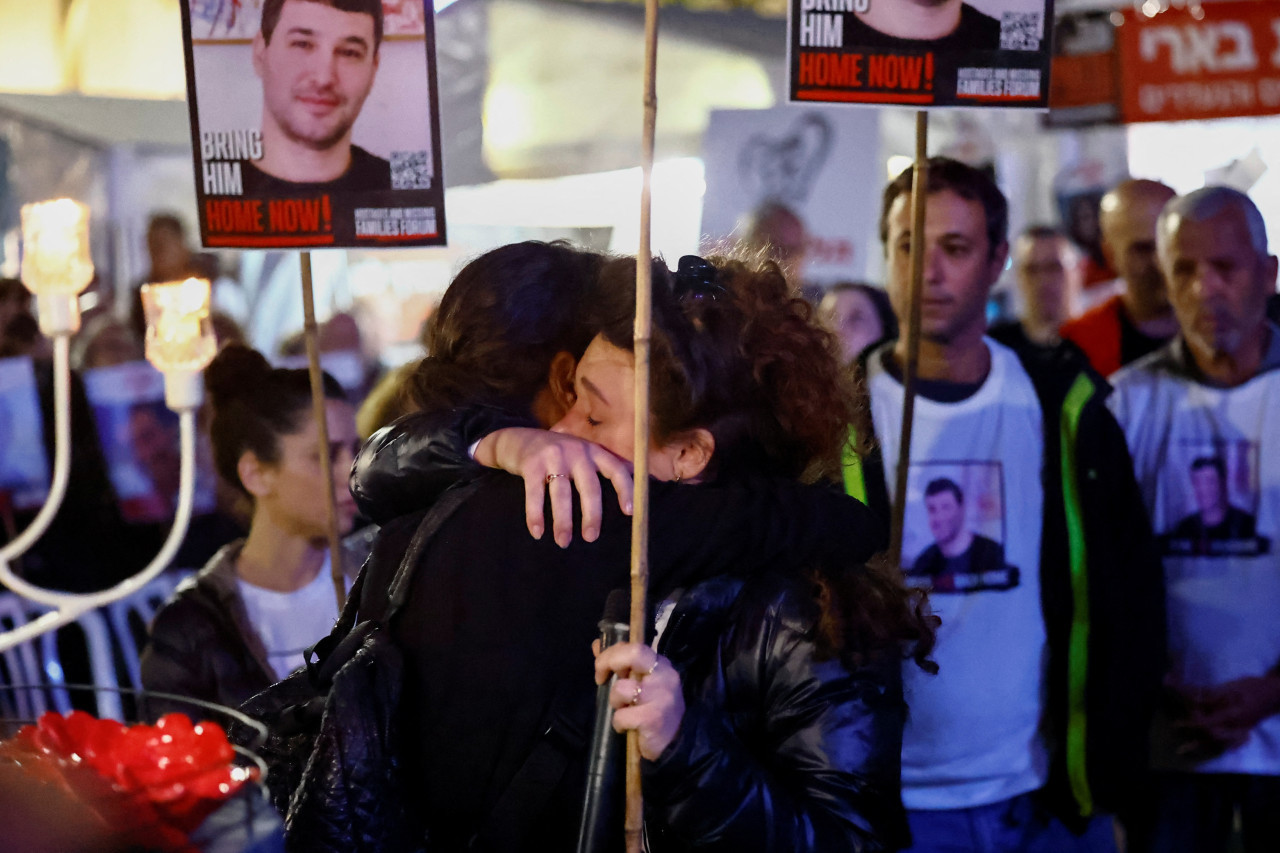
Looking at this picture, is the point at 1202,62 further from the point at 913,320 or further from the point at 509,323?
the point at 509,323

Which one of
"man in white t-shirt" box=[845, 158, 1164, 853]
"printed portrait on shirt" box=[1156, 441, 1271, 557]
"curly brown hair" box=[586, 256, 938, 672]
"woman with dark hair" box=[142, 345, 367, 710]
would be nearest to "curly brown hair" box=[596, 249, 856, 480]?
"curly brown hair" box=[586, 256, 938, 672]

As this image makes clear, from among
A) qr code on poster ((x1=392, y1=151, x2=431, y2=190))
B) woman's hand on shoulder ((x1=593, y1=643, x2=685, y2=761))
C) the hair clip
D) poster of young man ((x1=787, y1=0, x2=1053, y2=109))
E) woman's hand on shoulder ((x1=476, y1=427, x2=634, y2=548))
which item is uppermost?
poster of young man ((x1=787, y1=0, x2=1053, y2=109))

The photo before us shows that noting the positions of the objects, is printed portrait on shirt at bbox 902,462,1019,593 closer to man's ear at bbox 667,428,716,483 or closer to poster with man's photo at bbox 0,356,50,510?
man's ear at bbox 667,428,716,483

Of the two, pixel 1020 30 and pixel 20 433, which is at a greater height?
pixel 1020 30

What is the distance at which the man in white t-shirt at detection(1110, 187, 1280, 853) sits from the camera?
3.09m

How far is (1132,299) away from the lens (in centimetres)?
397

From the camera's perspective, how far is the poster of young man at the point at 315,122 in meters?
2.17

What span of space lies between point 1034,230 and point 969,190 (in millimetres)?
3247

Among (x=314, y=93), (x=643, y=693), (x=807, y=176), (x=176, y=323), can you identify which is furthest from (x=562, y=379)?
(x=807, y=176)

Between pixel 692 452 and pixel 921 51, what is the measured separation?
39.3 inches

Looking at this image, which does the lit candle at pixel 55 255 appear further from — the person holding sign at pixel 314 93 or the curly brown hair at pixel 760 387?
the curly brown hair at pixel 760 387

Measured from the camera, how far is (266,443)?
297 cm

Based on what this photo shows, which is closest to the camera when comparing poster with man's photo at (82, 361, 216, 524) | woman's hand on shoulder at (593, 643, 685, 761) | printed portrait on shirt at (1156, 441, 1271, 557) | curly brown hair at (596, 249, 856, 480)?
woman's hand on shoulder at (593, 643, 685, 761)

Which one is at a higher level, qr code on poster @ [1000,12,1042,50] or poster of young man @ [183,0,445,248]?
qr code on poster @ [1000,12,1042,50]
